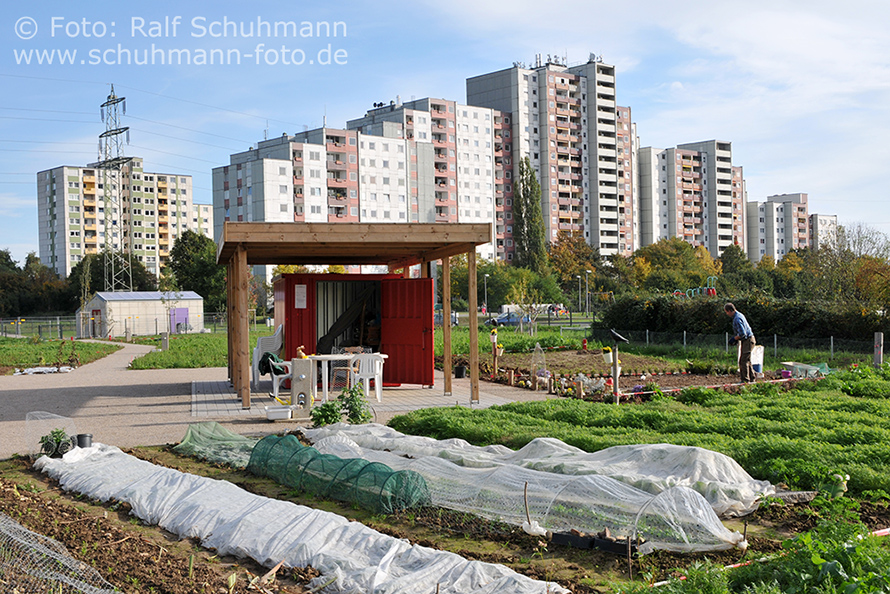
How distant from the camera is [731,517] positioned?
660 centimetres

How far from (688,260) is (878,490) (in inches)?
3434

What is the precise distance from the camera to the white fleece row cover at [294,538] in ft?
15.7

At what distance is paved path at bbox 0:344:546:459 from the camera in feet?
38.3

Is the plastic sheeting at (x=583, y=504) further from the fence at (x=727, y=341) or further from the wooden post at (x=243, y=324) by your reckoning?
the fence at (x=727, y=341)

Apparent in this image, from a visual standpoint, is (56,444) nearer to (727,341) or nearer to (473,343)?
(473,343)

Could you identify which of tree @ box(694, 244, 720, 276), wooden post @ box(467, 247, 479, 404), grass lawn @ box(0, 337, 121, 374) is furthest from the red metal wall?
tree @ box(694, 244, 720, 276)

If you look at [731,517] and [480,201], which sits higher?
[480,201]

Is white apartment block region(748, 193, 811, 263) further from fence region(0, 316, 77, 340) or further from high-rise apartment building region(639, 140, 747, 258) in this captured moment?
fence region(0, 316, 77, 340)

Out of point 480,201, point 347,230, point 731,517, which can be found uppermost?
point 480,201

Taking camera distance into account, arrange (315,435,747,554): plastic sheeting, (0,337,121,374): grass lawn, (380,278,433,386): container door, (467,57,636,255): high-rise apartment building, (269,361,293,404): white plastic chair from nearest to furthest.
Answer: (315,435,747,554): plastic sheeting
(269,361,293,404): white plastic chair
(380,278,433,386): container door
(0,337,121,374): grass lawn
(467,57,636,255): high-rise apartment building

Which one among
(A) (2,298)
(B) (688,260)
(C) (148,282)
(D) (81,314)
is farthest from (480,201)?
(D) (81,314)

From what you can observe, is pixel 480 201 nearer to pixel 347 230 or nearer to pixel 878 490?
pixel 347 230

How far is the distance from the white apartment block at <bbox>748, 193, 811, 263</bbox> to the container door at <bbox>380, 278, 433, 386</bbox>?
5607 inches

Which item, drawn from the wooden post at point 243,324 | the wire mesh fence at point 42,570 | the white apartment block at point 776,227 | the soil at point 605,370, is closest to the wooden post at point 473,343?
the soil at point 605,370
